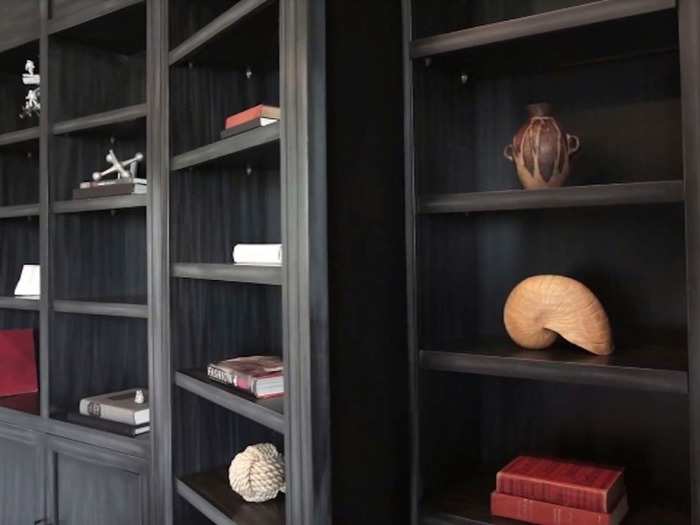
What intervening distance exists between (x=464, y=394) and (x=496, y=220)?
43 centimetres

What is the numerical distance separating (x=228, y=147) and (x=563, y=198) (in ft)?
2.43

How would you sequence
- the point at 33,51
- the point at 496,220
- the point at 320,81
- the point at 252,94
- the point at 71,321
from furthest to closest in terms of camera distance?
the point at 33,51, the point at 71,321, the point at 252,94, the point at 496,220, the point at 320,81

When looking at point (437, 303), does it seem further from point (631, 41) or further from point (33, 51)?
point (33, 51)

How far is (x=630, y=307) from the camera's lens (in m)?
1.42

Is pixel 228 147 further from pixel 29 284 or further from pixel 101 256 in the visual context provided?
pixel 29 284

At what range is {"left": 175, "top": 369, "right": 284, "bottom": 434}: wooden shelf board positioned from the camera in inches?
51.1

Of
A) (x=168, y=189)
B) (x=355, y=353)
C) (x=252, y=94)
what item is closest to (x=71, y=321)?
(x=168, y=189)

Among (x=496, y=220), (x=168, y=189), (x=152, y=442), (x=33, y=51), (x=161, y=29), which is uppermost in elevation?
(x=33, y=51)

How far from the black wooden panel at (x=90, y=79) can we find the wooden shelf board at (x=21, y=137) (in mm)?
128

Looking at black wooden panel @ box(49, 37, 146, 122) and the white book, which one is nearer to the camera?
the white book

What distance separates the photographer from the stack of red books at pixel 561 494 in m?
1.20

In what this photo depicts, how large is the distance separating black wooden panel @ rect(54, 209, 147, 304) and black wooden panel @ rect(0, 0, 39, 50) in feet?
2.08

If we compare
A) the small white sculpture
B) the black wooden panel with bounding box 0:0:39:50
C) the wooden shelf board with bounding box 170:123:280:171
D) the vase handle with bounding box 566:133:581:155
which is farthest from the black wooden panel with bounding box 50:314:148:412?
the vase handle with bounding box 566:133:581:155

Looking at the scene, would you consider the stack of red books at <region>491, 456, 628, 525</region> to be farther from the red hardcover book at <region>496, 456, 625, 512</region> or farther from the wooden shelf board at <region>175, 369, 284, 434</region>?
the wooden shelf board at <region>175, 369, 284, 434</region>
